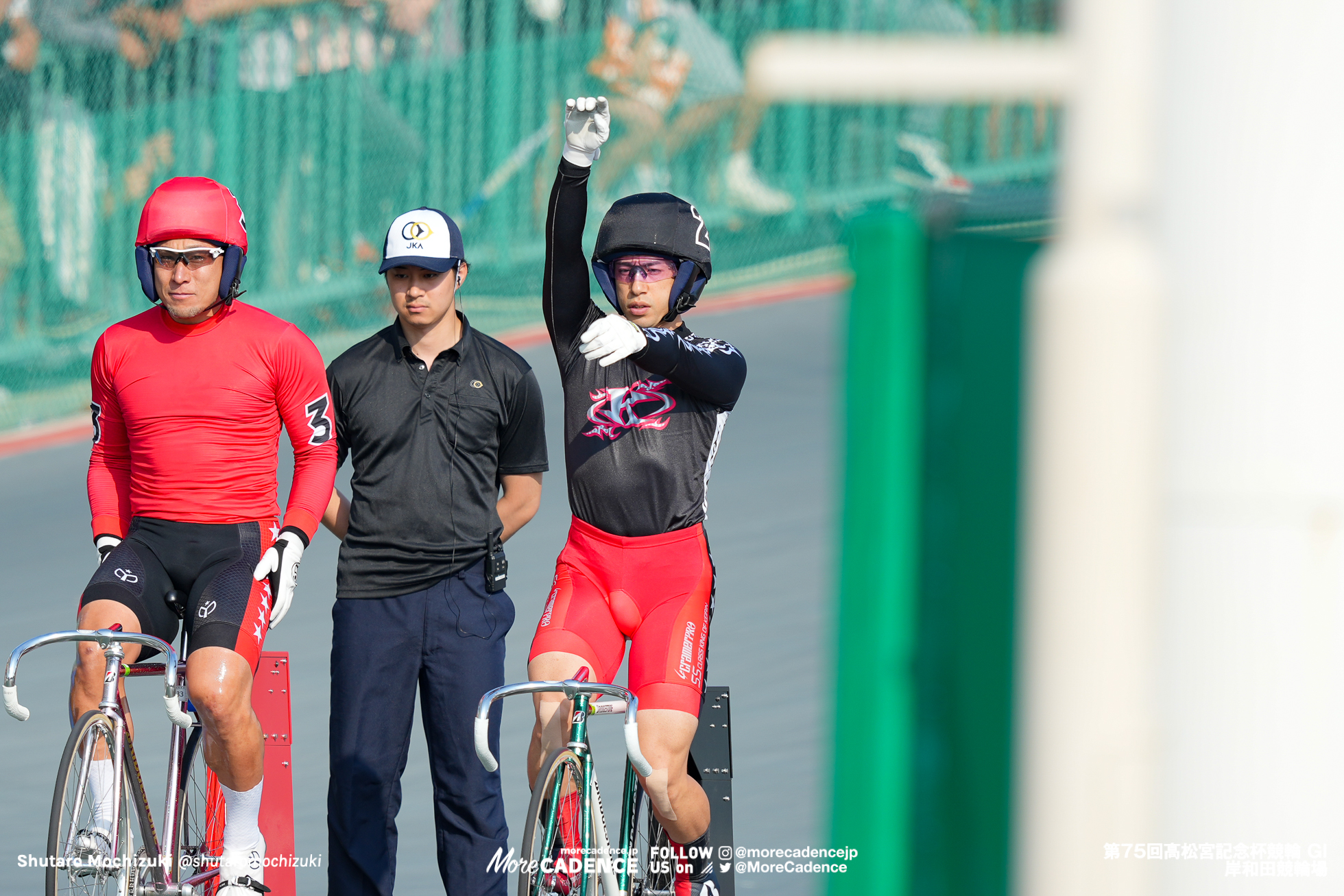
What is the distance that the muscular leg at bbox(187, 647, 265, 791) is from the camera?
5.02 meters

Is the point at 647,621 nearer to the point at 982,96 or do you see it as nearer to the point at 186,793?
the point at 186,793

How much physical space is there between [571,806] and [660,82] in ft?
38.3

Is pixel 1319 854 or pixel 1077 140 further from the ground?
pixel 1077 140

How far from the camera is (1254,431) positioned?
4.72 feet

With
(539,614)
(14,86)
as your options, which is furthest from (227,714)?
(14,86)

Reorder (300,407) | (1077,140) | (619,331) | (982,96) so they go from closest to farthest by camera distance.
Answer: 1. (1077,140)
2. (982,96)
3. (619,331)
4. (300,407)

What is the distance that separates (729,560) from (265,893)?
463 centimetres

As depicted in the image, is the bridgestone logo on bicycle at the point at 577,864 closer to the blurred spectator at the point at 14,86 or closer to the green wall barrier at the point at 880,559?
the green wall barrier at the point at 880,559

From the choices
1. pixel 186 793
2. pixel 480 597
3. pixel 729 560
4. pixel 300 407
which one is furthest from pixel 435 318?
pixel 729 560

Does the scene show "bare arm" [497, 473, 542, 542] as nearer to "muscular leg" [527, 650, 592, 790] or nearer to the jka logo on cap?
the jka logo on cap

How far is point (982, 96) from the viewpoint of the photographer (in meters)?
1.55

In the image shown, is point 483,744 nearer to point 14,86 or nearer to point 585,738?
point 585,738

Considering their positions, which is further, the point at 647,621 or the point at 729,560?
the point at 729,560

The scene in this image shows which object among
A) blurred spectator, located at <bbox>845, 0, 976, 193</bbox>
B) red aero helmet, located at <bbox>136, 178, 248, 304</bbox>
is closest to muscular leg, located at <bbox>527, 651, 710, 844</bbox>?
red aero helmet, located at <bbox>136, 178, 248, 304</bbox>
